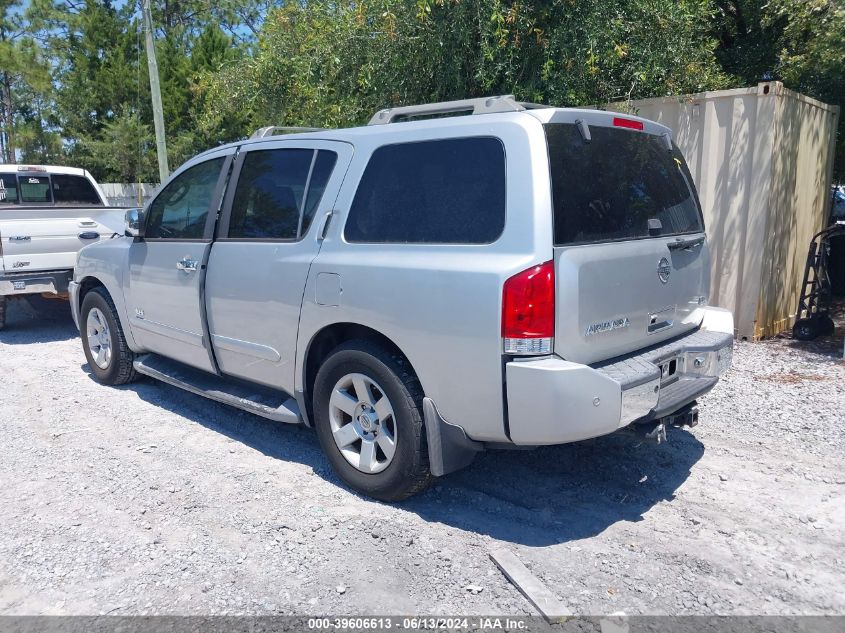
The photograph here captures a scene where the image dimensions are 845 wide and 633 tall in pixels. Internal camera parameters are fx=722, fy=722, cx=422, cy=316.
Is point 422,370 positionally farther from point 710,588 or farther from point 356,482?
point 710,588

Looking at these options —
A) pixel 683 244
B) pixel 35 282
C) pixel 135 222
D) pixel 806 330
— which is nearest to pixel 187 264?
pixel 135 222

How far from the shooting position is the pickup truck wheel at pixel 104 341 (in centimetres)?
614

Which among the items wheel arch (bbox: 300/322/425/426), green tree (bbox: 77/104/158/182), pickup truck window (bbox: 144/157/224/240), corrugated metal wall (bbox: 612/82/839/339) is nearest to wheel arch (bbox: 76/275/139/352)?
pickup truck window (bbox: 144/157/224/240)

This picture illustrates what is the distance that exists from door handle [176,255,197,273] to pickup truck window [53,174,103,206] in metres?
5.56

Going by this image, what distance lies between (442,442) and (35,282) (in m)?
6.28

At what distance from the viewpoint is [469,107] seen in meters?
4.03

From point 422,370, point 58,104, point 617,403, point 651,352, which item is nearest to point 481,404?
point 422,370

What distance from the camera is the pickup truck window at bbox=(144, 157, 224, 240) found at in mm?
5129

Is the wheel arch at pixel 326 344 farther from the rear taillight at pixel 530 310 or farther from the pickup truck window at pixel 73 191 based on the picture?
the pickup truck window at pixel 73 191

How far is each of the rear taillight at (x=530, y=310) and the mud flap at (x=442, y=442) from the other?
22.4 inches

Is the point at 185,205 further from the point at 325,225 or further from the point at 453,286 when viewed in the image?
the point at 453,286

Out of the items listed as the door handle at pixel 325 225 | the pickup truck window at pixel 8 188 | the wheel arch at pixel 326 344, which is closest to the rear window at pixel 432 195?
the door handle at pixel 325 225

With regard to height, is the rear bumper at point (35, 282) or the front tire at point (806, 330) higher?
the rear bumper at point (35, 282)

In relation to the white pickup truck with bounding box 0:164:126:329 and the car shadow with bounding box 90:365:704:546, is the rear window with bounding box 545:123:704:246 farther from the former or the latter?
the white pickup truck with bounding box 0:164:126:329
